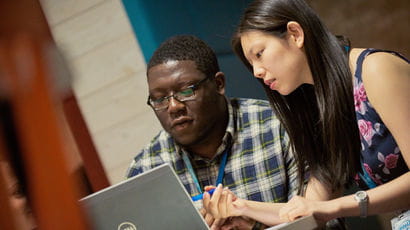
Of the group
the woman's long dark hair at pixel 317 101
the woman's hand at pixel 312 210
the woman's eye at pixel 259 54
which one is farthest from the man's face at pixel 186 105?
the woman's hand at pixel 312 210

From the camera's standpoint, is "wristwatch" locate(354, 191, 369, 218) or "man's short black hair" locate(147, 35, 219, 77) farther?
"man's short black hair" locate(147, 35, 219, 77)

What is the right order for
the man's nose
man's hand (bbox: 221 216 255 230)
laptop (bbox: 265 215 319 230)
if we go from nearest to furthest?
laptop (bbox: 265 215 319 230), man's hand (bbox: 221 216 255 230), the man's nose

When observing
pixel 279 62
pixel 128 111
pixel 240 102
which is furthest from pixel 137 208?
pixel 128 111

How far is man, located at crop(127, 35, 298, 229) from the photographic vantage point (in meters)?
1.65

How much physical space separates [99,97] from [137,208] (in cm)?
127

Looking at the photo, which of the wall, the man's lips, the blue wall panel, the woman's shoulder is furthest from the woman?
the wall

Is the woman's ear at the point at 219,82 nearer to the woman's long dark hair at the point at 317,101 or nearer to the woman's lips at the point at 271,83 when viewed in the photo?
the woman's long dark hair at the point at 317,101

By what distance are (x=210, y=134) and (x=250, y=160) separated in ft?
0.52

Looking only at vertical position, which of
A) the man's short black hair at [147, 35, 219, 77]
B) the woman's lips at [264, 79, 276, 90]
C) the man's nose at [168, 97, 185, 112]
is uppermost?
the man's short black hair at [147, 35, 219, 77]

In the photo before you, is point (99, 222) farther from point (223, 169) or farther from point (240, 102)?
point (240, 102)

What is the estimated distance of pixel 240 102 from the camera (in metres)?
1.83

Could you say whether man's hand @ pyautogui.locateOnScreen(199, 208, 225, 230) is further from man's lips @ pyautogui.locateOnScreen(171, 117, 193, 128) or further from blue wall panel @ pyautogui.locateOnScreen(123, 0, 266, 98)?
blue wall panel @ pyautogui.locateOnScreen(123, 0, 266, 98)

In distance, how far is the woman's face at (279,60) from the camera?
1256mm

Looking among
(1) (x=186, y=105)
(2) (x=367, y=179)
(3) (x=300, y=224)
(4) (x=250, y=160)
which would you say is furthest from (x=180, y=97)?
(3) (x=300, y=224)
